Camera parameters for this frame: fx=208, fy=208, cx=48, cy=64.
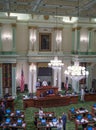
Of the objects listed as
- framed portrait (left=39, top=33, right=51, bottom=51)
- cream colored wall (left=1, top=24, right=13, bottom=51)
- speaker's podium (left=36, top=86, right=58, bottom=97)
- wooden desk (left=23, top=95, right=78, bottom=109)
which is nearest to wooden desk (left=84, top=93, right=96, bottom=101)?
wooden desk (left=23, top=95, right=78, bottom=109)

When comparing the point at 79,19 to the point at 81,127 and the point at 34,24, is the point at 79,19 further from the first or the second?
the point at 81,127

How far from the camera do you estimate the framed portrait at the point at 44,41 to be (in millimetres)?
23125

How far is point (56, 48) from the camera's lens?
2333 centimetres

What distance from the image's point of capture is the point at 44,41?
2327 centimetres

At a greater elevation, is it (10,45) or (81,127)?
(10,45)

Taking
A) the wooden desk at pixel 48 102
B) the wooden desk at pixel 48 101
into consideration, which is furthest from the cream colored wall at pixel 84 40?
the wooden desk at pixel 48 102

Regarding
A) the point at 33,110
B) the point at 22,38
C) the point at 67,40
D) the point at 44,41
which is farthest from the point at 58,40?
the point at 33,110

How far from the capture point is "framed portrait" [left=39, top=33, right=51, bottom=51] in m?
23.1

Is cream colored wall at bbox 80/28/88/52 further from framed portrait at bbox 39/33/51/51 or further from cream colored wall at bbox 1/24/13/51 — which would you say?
cream colored wall at bbox 1/24/13/51

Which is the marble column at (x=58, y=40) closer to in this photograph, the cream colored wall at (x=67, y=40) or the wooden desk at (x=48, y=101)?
the cream colored wall at (x=67, y=40)

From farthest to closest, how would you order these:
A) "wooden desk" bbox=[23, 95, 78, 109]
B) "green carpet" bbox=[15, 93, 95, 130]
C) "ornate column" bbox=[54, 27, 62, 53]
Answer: "ornate column" bbox=[54, 27, 62, 53], "wooden desk" bbox=[23, 95, 78, 109], "green carpet" bbox=[15, 93, 95, 130]

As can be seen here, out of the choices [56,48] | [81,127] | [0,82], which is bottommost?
[81,127]

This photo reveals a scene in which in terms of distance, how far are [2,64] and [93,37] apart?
34.2 ft

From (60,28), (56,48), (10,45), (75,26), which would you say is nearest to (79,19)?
(75,26)
